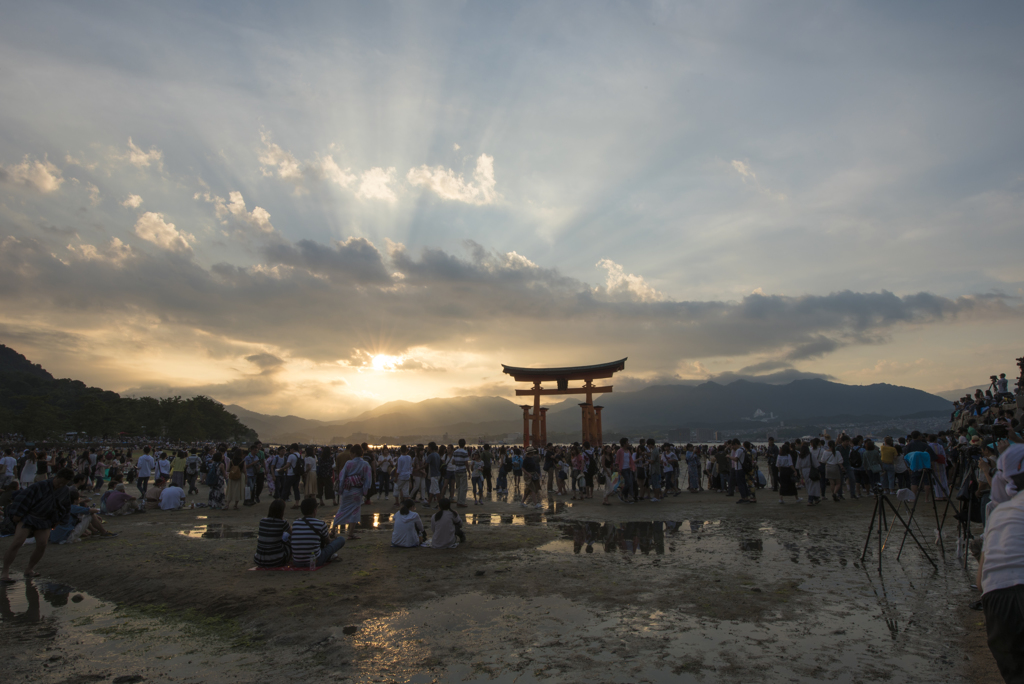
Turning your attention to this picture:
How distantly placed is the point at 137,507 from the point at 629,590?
1464 centimetres

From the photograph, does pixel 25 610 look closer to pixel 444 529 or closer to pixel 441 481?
pixel 444 529

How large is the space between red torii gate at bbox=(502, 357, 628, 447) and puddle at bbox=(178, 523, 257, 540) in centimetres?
2797

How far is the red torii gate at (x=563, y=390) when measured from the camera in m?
39.0

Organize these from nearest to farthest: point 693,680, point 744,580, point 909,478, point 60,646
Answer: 1. point 693,680
2. point 60,646
3. point 744,580
4. point 909,478

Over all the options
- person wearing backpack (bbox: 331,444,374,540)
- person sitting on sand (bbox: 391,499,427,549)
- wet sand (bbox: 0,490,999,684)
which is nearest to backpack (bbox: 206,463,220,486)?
wet sand (bbox: 0,490,999,684)

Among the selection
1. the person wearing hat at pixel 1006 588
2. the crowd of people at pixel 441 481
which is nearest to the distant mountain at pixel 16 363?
the crowd of people at pixel 441 481

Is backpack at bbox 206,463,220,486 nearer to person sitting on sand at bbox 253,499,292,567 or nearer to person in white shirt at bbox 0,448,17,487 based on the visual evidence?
person in white shirt at bbox 0,448,17,487

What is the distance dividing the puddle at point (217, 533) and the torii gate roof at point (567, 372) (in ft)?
97.8

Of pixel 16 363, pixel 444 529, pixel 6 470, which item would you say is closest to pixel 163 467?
pixel 6 470

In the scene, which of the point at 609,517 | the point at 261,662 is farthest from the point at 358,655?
the point at 609,517

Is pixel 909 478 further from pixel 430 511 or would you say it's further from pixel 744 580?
pixel 430 511

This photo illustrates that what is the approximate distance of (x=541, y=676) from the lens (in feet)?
13.3

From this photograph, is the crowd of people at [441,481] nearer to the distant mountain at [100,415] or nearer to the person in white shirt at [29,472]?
the person in white shirt at [29,472]

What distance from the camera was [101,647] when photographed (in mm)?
4863
